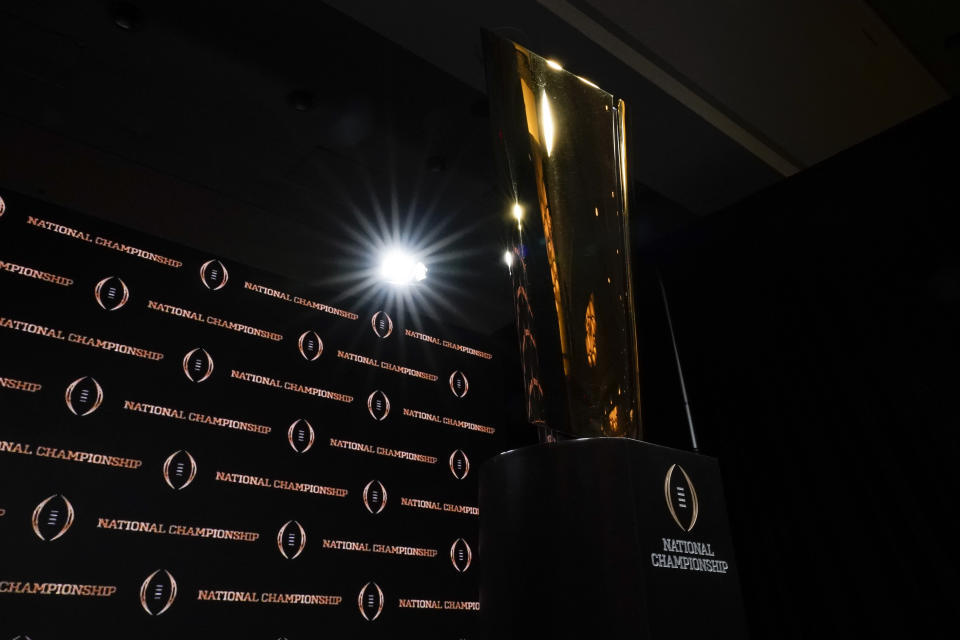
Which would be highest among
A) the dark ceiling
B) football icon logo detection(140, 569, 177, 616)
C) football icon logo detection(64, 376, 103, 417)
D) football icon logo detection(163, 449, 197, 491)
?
the dark ceiling

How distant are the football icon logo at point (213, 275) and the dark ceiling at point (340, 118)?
0.44 meters

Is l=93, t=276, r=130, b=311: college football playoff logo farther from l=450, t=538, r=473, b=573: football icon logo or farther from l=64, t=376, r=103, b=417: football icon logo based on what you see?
l=450, t=538, r=473, b=573: football icon logo

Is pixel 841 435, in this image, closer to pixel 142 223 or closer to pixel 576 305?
pixel 576 305

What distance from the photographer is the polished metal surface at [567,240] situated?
3.17 feet

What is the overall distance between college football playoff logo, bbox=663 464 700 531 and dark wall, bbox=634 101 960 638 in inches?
75.9

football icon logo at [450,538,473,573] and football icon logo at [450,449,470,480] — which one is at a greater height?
football icon logo at [450,449,470,480]

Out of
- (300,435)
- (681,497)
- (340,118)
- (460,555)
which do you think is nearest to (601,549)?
(681,497)

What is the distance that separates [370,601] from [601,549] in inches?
87.8

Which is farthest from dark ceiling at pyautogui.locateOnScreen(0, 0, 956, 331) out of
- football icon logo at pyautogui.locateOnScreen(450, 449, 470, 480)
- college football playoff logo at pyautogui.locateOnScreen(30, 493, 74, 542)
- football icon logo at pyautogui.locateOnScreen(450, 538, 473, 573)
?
college football playoff logo at pyautogui.locateOnScreen(30, 493, 74, 542)

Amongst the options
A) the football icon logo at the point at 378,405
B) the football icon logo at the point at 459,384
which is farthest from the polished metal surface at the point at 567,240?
the football icon logo at the point at 459,384

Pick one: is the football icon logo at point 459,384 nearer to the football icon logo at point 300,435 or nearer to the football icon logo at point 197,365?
the football icon logo at point 300,435

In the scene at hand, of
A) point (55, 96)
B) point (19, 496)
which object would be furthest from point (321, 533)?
point (55, 96)

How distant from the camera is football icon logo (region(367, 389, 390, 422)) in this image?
318 centimetres

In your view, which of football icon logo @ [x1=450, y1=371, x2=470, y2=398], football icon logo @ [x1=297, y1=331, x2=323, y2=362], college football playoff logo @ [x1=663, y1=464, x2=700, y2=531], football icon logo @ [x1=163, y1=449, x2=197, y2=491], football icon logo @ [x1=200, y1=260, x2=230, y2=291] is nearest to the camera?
college football playoff logo @ [x1=663, y1=464, x2=700, y2=531]
